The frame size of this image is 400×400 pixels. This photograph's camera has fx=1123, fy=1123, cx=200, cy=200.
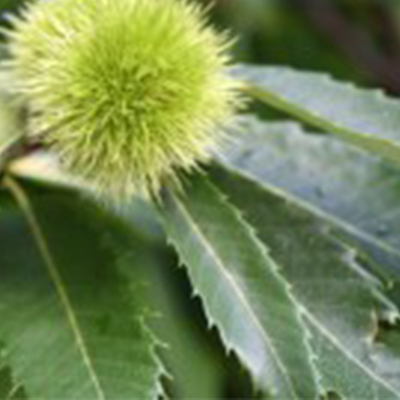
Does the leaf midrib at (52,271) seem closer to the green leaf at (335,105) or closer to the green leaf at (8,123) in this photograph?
the green leaf at (8,123)

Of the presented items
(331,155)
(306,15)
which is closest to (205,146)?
(331,155)

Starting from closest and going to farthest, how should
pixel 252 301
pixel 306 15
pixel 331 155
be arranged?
pixel 252 301, pixel 331 155, pixel 306 15

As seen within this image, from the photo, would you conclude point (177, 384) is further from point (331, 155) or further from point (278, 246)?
point (331, 155)

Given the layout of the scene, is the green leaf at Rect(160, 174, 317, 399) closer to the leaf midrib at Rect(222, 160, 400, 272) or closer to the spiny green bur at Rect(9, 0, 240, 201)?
the spiny green bur at Rect(9, 0, 240, 201)

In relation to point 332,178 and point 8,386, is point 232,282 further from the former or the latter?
point 332,178

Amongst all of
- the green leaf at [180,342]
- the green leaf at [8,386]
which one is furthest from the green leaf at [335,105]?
the green leaf at [8,386]

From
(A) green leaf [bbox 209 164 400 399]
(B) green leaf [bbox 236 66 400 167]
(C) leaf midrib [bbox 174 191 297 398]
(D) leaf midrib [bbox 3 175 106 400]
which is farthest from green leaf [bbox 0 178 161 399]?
(B) green leaf [bbox 236 66 400 167]

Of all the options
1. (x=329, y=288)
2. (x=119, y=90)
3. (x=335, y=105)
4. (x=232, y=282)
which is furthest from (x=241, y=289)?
(x=335, y=105)
